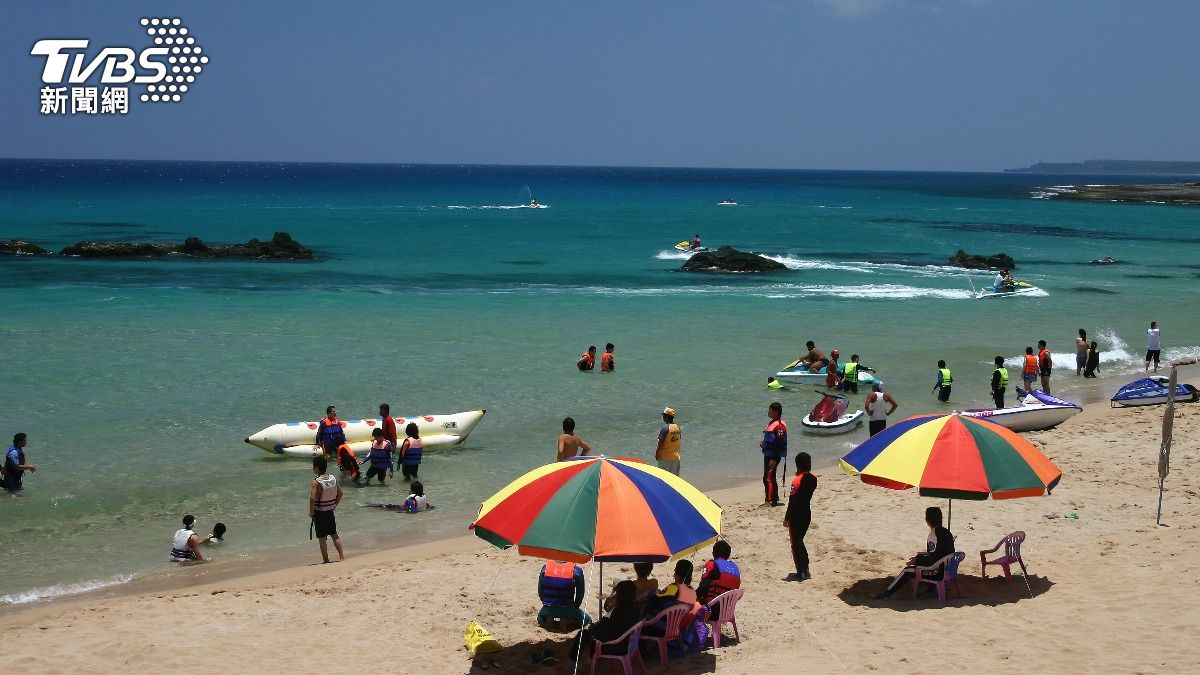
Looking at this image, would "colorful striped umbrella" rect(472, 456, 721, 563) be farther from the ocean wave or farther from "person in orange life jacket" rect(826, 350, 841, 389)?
"person in orange life jacket" rect(826, 350, 841, 389)

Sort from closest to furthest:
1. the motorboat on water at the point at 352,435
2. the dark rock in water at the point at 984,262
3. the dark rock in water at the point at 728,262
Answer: the motorboat on water at the point at 352,435
the dark rock in water at the point at 728,262
the dark rock in water at the point at 984,262

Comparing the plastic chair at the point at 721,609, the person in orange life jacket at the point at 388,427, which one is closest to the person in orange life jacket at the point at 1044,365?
the person in orange life jacket at the point at 388,427

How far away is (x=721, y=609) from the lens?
376 inches

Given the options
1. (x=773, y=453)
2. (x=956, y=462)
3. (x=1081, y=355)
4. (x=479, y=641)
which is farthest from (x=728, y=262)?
(x=479, y=641)

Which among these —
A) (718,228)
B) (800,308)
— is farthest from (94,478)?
(718,228)

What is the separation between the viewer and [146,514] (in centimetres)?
1484

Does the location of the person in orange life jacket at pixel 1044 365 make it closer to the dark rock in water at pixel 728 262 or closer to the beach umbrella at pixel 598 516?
the beach umbrella at pixel 598 516

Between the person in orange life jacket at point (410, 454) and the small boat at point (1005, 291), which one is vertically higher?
the small boat at point (1005, 291)

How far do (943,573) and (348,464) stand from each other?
892 cm

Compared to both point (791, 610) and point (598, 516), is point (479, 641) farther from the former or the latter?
point (791, 610)

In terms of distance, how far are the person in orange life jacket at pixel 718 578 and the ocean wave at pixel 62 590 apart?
696 centimetres

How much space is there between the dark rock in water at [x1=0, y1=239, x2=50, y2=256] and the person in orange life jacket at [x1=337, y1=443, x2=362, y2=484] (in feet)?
134

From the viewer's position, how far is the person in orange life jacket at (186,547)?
514 inches

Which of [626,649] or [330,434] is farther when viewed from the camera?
[330,434]
